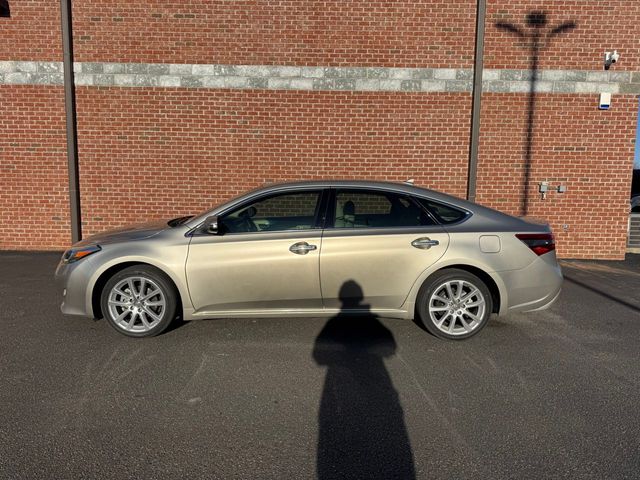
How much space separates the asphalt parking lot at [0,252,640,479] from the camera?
2502 millimetres

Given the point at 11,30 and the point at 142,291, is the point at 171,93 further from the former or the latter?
the point at 142,291

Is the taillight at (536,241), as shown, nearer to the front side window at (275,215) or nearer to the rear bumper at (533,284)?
the rear bumper at (533,284)

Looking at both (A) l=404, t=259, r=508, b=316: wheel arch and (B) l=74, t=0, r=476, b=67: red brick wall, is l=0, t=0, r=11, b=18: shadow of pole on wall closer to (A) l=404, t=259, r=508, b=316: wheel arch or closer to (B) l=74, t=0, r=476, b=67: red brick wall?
(B) l=74, t=0, r=476, b=67: red brick wall

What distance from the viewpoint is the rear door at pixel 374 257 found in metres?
4.26

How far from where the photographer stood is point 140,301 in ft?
14.2

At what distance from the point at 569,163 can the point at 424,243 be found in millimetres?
5922

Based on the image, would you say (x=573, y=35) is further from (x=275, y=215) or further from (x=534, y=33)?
(x=275, y=215)

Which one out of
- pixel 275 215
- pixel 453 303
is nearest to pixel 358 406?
pixel 453 303

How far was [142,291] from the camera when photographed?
4.33 m

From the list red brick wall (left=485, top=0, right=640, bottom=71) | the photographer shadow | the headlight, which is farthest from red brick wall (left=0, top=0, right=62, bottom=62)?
red brick wall (left=485, top=0, right=640, bottom=71)

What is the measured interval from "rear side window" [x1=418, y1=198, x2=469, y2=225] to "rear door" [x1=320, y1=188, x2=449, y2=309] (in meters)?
0.12

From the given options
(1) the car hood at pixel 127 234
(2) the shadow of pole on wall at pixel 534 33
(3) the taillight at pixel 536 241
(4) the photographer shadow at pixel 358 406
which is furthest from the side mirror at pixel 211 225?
(2) the shadow of pole on wall at pixel 534 33

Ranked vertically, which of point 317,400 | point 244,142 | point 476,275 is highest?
point 244,142

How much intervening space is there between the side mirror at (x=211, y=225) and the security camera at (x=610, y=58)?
26.1ft
